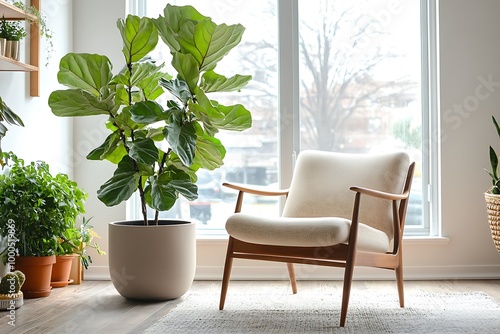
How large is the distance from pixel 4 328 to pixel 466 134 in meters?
2.96

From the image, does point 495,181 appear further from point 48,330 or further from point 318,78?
point 48,330

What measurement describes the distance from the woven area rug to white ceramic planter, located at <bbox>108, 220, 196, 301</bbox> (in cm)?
14

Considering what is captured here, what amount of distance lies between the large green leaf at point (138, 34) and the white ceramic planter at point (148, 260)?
0.90 meters

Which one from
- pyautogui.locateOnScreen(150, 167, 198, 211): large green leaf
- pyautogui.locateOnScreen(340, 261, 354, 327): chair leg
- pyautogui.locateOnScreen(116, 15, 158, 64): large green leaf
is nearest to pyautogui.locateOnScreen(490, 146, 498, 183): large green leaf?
pyautogui.locateOnScreen(340, 261, 354, 327): chair leg

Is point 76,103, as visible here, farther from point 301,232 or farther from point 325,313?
point 325,313

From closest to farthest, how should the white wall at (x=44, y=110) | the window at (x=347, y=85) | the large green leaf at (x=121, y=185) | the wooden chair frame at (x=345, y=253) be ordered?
the wooden chair frame at (x=345, y=253), the large green leaf at (x=121, y=185), the white wall at (x=44, y=110), the window at (x=347, y=85)

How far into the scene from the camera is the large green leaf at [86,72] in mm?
3631

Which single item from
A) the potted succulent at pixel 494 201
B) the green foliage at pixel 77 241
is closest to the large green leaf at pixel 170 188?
the green foliage at pixel 77 241

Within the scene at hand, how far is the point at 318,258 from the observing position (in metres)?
3.21

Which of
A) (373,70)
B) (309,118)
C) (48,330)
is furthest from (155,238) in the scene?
(373,70)

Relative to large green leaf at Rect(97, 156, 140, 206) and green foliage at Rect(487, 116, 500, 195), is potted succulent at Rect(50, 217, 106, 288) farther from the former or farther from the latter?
green foliage at Rect(487, 116, 500, 195)

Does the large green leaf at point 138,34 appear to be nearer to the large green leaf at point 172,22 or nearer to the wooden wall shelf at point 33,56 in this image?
the large green leaf at point 172,22

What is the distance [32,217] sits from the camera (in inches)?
144

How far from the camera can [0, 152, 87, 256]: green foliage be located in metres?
3.62
